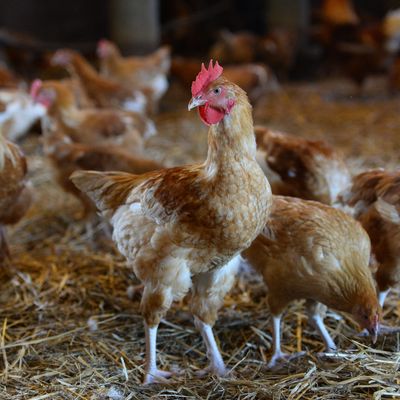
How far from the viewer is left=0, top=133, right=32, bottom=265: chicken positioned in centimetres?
375

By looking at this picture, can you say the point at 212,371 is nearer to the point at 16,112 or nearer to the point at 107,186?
the point at 107,186

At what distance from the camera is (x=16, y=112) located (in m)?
6.23

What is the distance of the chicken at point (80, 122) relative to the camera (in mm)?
5570

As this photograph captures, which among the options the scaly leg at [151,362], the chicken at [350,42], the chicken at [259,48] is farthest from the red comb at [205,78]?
the chicken at [259,48]

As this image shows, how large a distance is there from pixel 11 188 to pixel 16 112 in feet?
8.72

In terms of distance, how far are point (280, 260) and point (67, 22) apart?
1057 centimetres

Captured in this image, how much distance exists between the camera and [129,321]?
358 centimetres

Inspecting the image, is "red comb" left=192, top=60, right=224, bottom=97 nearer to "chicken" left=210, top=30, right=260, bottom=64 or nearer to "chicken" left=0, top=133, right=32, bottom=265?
"chicken" left=0, top=133, right=32, bottom=265

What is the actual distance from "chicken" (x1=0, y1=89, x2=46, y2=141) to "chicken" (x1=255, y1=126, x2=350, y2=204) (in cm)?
285

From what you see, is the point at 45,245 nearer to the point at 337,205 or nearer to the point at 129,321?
the point at 129,321

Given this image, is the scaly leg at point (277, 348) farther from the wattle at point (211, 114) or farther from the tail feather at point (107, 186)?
the wattle at point (211, 114)

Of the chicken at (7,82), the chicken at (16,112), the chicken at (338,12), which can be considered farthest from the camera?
the chicken at (338,12)

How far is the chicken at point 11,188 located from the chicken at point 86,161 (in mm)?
553

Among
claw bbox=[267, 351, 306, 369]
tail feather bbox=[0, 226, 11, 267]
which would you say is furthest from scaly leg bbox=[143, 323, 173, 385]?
tail feather bbox=[0, 226, 11, 267]
